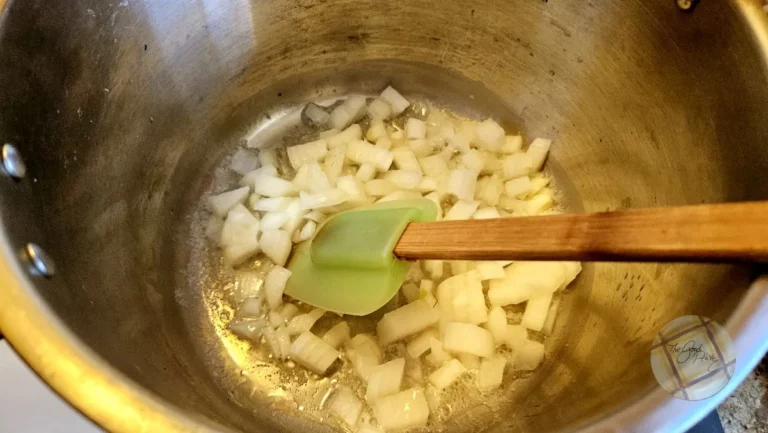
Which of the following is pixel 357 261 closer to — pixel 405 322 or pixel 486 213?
pixel 405 322

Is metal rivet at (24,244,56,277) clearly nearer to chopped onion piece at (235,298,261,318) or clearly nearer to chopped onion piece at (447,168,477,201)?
chopped onion piece at (235,298,261,318)

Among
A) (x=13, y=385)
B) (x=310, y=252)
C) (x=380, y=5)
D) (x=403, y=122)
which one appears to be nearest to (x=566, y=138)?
(x=403, y=122)

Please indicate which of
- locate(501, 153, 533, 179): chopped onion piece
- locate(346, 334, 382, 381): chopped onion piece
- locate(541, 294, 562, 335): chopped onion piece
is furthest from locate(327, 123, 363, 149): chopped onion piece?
locate(541, 294, 562, 335): chopped onion piece

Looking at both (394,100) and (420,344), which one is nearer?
(420,344)

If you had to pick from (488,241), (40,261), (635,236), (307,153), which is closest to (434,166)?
(307,153)

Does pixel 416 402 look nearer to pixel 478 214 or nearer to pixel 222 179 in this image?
pixel 478 214

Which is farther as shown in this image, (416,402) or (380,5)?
(380,5)

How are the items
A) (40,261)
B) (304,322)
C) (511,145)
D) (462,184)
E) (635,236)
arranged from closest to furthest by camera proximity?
(635,236), (40,261), (304,322), (462,184), (511,145)
